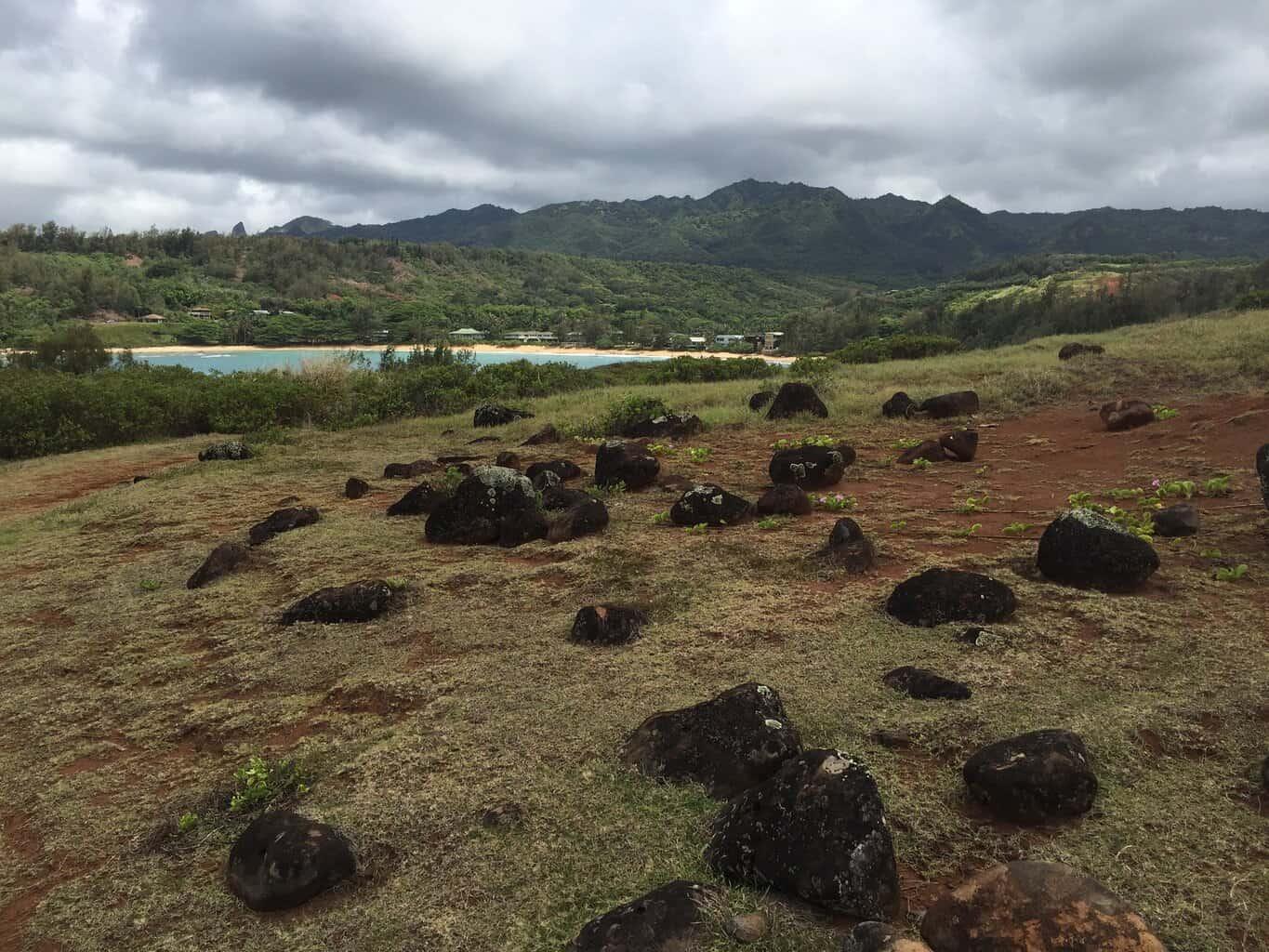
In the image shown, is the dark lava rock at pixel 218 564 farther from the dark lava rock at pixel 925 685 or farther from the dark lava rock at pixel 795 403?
the dark lava rock at pixel 795 403

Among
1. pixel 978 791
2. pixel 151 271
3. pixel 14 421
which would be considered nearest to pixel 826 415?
pixel 978 791

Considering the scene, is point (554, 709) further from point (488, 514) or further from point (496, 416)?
point (496, 416)

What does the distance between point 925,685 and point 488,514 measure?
5462 millimetres

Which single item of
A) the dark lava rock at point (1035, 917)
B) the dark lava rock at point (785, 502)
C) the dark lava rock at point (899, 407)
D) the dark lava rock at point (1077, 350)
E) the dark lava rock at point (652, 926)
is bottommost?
the dark lava rock at point (652, 926)

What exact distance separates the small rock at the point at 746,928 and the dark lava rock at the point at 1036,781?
51.4 inches

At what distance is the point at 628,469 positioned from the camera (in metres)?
10.5

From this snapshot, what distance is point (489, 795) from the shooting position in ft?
11.9

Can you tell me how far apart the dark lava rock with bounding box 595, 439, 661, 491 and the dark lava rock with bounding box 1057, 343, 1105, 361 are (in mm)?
14357

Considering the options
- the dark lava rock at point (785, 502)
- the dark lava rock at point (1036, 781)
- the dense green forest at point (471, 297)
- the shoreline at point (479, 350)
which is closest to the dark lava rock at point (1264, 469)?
the dark lava rock at point (785, 502)

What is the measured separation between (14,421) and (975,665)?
72.5 feet

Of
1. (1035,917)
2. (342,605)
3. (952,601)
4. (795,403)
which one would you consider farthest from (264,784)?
(795,403)

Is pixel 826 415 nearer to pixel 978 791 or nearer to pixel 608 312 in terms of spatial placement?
pixel 978 791

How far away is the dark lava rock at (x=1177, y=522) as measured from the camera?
21.9ft

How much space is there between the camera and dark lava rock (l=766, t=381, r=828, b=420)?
15.9 meters
